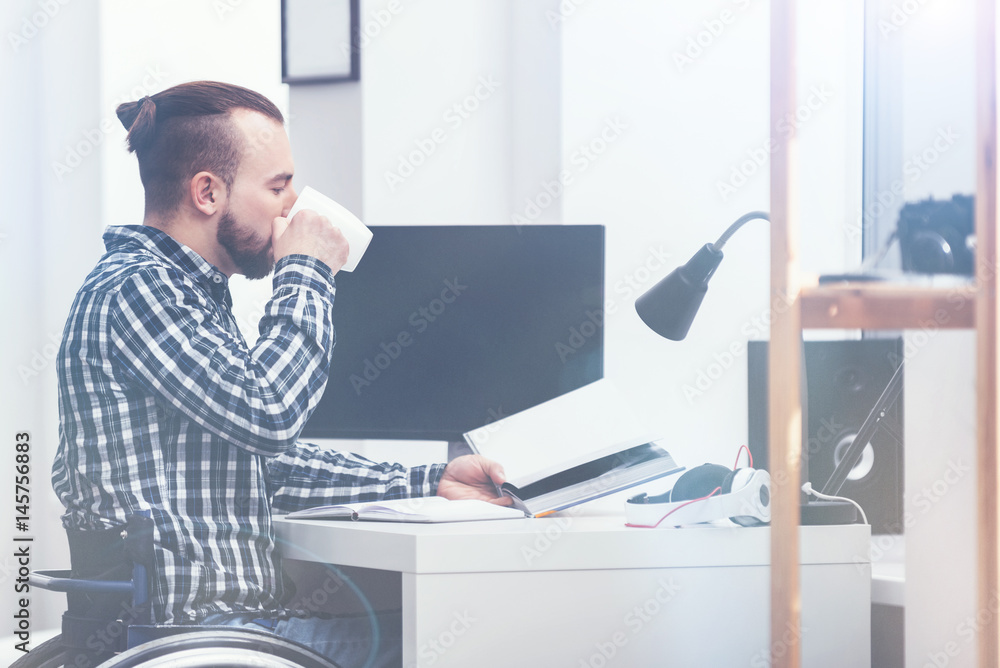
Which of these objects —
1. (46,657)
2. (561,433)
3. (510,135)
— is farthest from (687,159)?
(46,657)

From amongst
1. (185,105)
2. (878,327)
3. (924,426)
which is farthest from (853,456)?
(185,105)

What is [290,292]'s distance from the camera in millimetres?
1155

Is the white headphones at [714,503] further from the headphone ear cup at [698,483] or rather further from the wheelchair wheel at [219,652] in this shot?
the wheelchair wheel at [219,652]

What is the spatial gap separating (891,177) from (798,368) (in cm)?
74

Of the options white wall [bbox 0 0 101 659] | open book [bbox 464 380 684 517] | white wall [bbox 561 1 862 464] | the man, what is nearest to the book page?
open book [bbox 464 380 684 517]

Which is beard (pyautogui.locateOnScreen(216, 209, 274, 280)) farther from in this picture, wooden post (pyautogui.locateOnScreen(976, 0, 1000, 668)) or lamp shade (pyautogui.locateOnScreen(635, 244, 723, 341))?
wooden post (pyautogui.locateOnScreen(976, 0, 1000, 668))

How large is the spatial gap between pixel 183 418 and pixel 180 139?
45cm

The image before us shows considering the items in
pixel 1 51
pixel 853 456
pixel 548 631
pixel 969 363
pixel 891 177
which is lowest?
pixel 548 631

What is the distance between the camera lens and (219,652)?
893mm

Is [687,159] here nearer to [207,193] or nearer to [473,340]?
[473,340]

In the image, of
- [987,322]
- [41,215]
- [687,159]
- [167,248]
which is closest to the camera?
[987,322]

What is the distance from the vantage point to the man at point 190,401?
41.5 inches

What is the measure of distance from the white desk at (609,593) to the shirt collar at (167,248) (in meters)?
0.45

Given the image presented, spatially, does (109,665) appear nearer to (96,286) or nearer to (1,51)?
(96,286)
